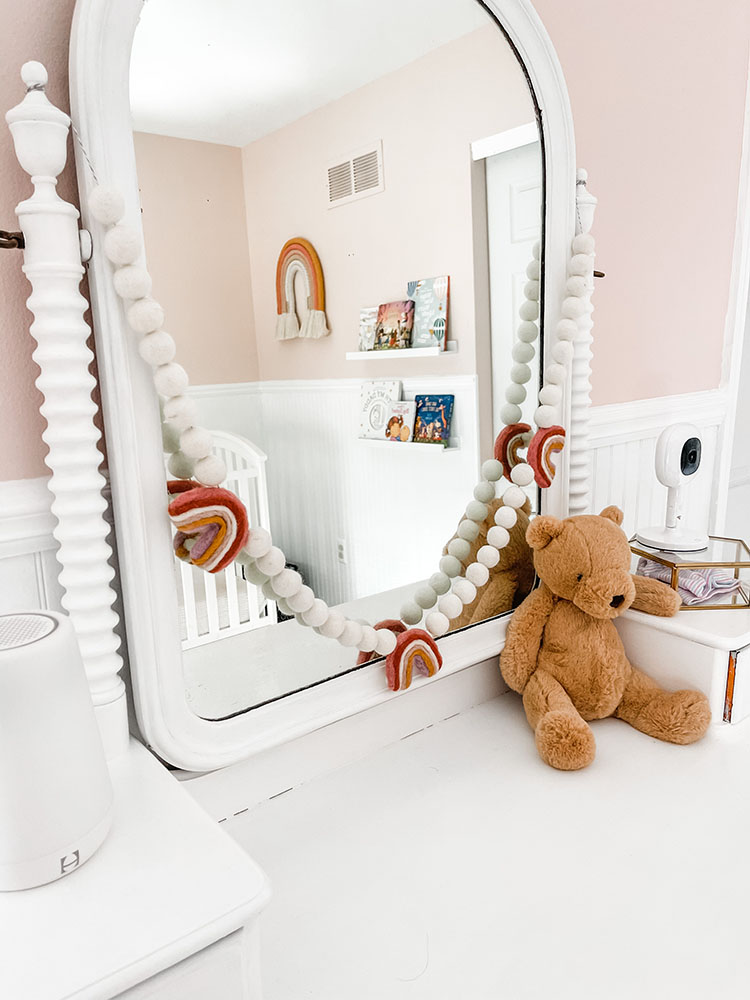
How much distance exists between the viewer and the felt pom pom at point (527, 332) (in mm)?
1177

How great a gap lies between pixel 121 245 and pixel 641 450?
122cm

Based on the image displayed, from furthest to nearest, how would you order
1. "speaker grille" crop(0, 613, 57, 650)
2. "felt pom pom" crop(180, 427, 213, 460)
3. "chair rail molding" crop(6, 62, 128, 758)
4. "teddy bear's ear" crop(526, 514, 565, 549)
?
1. "teddy bear's ear" crop(526, 514, 565, 549)
2. "felt pom pom" crop(180, 427, 213, 460)
3. "chair rail molding" crop(6, 62, 128, 758)
4. "speaker grille" crop(0, 613, 57, 650)

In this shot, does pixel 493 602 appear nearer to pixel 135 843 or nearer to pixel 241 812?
pixel 241 812

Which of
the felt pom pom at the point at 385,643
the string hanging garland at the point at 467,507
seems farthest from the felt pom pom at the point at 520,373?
the felt pom pom at the point at 385,643

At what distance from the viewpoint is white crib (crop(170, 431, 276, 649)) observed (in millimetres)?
868

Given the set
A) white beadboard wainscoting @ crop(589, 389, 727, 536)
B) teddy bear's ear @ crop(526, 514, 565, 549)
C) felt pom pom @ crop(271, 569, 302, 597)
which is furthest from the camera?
white beadboard wainscoting @ crop(589, 389, 727, 536)

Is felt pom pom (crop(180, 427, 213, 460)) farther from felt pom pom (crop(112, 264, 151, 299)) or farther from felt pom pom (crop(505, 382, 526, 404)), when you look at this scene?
felt pom pom (crop(505, 382, 526, 404))

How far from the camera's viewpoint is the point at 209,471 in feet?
2.65

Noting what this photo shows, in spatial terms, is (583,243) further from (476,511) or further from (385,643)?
(385,643)

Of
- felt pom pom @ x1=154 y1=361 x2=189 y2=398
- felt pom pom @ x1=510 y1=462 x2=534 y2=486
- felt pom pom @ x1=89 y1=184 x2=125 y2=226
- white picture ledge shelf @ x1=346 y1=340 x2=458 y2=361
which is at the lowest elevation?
felt pom pom @ x1=510 y1=462 x2=534 y2=486

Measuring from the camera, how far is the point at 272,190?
89 centimetres

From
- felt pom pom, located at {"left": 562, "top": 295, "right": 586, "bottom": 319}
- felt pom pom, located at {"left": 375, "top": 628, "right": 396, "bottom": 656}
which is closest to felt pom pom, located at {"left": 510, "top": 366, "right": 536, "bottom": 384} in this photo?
felt pom pom, located at {"left": 562, "top": 295, "right": 586, "bottom": 319}

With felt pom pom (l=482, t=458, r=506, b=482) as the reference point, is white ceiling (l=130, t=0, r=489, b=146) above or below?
above

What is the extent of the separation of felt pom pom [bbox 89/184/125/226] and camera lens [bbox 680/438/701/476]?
3.45 ft
